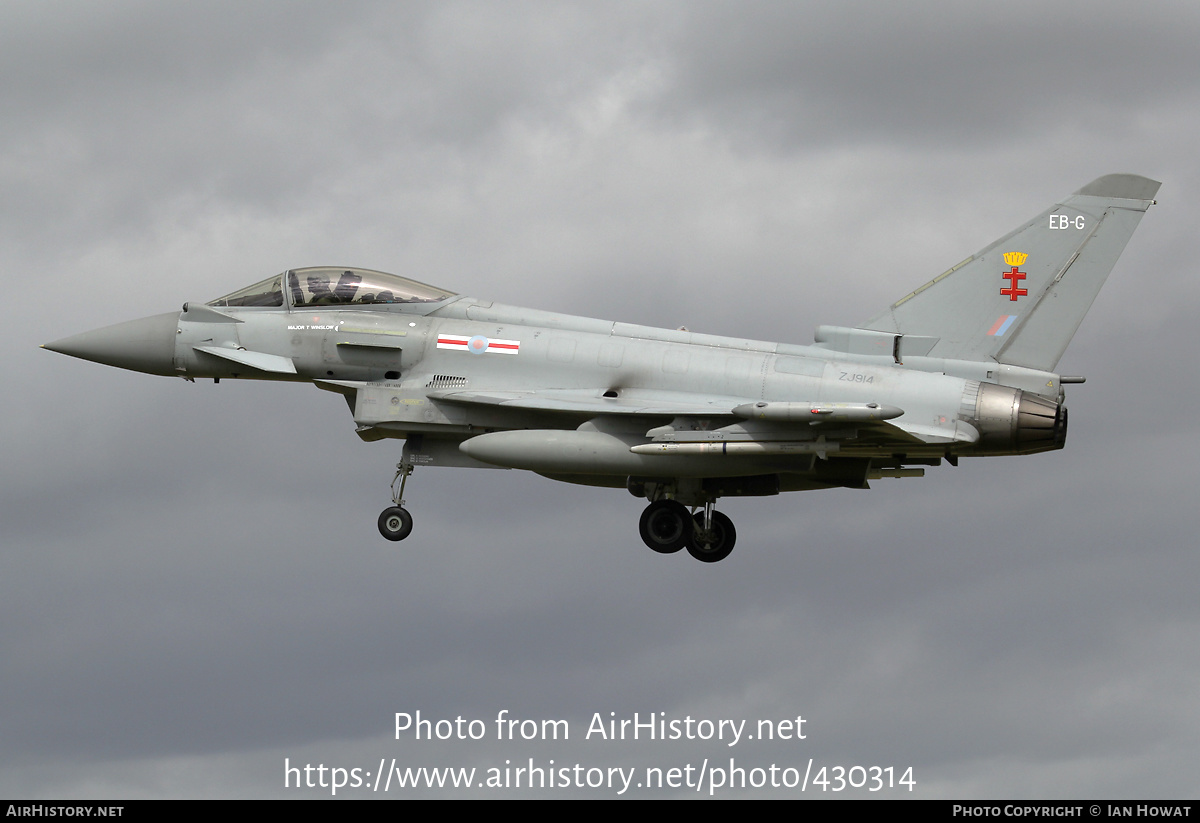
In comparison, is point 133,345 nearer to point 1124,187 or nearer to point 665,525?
point 665,525

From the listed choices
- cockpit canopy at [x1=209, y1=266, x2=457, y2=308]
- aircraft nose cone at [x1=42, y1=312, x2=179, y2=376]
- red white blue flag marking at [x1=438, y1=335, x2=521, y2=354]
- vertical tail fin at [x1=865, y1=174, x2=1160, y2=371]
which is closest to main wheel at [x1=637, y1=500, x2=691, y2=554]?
red white blue flag marking at [x1=438, y1=335, x2=521, y2=354]

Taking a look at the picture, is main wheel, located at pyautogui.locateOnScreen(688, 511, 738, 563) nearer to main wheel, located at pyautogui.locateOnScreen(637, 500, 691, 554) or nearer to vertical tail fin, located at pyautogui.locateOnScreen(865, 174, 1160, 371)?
main wheel, located at pyautogui.locateOnScreen(637, 500, 691, 554)

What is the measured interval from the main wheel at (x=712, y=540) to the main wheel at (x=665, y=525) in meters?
0.45

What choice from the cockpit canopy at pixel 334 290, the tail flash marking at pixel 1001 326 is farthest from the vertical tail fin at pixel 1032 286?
the cockpit canopy at pixel 334 290

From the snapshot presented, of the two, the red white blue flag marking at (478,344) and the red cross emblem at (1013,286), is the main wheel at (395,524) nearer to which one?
the red white blue flag marking at (478,344)

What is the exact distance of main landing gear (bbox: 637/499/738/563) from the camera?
26.8m

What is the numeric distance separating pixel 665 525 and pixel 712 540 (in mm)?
967

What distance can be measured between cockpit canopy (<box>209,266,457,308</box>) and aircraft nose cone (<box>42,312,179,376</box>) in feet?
3.10

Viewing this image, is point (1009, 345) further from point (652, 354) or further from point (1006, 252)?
point (652, 354)

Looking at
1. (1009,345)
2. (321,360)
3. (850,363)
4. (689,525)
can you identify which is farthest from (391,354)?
(1009,345)

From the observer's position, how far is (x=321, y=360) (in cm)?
2656

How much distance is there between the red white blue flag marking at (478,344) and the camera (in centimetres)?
2617

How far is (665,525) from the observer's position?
2684 centimetres

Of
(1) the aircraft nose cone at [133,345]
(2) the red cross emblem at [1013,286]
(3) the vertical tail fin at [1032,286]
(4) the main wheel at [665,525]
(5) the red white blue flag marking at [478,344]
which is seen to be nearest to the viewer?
(3) the vertical tail fin at [1032,286]
